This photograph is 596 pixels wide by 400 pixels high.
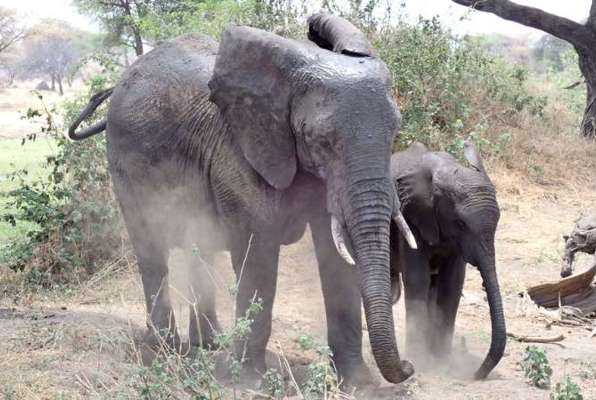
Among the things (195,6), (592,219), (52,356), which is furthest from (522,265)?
(195,6)

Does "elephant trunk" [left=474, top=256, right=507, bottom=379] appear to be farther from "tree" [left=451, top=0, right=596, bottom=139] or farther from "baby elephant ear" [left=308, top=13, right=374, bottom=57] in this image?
"tree" [left=451, top=0, right=596, bottom=139]

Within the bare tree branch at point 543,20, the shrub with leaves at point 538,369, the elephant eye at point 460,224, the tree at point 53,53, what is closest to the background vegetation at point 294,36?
the shrub with leaves at point 538,369

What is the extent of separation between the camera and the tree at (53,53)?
4503cm

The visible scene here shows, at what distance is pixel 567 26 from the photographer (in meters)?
14.2

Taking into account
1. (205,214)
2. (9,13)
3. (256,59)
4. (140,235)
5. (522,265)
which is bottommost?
(9,13)

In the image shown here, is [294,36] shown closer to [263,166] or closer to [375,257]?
[263,166]

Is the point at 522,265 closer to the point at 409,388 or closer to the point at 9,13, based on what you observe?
the point at 409,388

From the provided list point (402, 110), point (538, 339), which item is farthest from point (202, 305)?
point (402, 110)

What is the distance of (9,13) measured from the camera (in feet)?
109

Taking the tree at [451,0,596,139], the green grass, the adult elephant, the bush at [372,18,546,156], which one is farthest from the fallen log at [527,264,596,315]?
the tree at [451,0,596,139]

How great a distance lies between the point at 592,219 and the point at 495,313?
2835 mm

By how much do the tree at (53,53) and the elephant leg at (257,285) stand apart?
4067cm

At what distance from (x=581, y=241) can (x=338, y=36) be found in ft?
11.8

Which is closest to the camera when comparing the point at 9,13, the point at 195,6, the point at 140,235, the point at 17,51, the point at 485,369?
the point at 485,369
